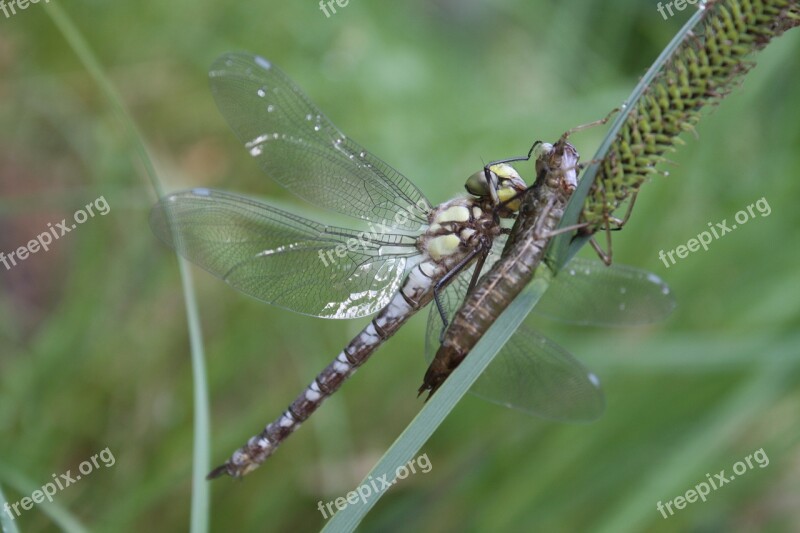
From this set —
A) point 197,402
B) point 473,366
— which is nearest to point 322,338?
point 197,402

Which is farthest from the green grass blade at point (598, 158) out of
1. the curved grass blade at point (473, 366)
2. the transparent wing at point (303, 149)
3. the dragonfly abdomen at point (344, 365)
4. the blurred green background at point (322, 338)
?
Answer: the blurred green background at point (322, 338)

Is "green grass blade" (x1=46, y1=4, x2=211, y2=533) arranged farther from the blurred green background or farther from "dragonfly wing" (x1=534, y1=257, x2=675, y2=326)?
"dragonfly wing" (x1=534, y1=257, x2=675, y2=326)

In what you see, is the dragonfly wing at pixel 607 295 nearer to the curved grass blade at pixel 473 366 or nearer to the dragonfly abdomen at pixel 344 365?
the dragonfly abdomen at pixel 344 365

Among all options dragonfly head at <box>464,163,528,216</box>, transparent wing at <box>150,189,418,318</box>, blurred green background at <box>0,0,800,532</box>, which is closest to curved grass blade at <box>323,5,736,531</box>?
dragonfly head at <box>464,163,528,216</box>

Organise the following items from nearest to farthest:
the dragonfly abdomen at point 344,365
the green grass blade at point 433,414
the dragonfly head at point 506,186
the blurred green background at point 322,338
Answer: the green grass blade at point 433,414
the dragonfly abdomen at point 344,365
the dragonfly head at point 506,186
the blurred green background at point 322,338

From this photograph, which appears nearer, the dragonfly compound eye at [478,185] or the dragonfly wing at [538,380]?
the dragonfly compound eye at [478,185]

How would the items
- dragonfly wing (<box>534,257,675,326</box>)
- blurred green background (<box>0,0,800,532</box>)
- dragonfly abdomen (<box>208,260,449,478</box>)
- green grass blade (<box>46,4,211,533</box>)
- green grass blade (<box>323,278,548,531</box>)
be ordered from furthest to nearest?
blurred green background (<box>0,0,800,532</box>), dragonfly wing (<box>534,257,675,326</box>), dragonfly abdomen (<box>208,260,449,478</box>), green grass blade (<box>46,4,211,533</box>), green grass blade (<box>323,278,548,531</box>)

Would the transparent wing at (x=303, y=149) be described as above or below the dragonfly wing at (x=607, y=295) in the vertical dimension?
above
